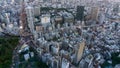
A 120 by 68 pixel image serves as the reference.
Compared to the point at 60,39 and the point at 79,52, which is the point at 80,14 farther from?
the point at 79,52

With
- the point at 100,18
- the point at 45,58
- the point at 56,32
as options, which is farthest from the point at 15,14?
the point at 45,58

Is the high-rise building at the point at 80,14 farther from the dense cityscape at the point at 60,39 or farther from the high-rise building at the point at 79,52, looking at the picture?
the high-rise building at the point at 79,52

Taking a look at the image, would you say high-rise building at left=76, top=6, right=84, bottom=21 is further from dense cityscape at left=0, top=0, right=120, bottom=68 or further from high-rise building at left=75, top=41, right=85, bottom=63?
high-rise building at left=75, top=41, right=85, bottom=63

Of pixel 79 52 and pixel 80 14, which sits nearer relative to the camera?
pixel 79 52

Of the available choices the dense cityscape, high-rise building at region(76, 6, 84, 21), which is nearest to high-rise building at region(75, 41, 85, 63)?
the dense cityscape

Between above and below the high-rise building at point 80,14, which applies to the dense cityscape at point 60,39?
below

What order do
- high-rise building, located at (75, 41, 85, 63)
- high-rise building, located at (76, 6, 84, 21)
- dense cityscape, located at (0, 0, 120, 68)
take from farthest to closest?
high-rise building, located at (76, 6, 84, 21) → dense cityscape, located at (0, 0, 120, 68) → high-rise building, located at (75, 41, 85, 63)

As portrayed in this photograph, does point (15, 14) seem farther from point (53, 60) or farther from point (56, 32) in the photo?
point (53, 60)

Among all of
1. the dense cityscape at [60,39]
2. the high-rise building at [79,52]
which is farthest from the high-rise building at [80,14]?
the high-rise building at [79,52]

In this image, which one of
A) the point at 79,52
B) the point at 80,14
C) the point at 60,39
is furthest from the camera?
the point at 80,14

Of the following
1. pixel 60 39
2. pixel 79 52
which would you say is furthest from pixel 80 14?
pixel 79 52
